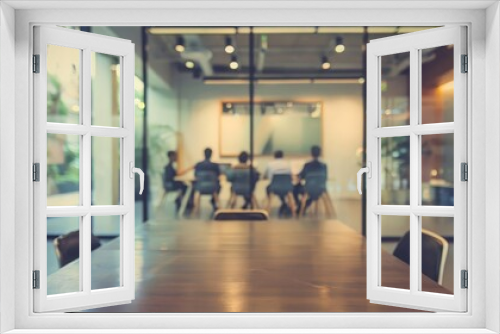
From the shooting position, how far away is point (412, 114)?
7.97 ft

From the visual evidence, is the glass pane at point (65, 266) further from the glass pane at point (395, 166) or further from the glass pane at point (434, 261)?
the glass pane at point (395, 166)

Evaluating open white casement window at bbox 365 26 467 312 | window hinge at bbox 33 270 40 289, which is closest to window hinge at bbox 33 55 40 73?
window hinge at bbox 33 270 40 289

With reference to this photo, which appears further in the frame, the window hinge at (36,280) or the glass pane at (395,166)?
the glass pane at (395,166)

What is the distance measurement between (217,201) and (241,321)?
5497 millimetres

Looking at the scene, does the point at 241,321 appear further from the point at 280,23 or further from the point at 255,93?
the point at 255,93

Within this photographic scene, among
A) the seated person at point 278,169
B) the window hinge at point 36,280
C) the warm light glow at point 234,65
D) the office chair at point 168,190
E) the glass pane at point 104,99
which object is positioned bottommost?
the window hinge at point 36,280

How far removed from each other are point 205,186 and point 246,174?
766 mm

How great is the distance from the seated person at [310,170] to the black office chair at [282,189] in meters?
0.09

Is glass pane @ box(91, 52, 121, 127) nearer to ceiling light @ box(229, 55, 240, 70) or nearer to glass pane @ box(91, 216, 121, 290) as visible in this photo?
ceiling light @ box(229, 55, 240, 70)

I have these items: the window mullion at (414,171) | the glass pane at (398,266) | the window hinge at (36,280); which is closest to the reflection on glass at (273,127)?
the glass pane at (398,266)

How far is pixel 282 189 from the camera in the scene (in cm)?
764

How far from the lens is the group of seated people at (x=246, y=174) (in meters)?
7.62

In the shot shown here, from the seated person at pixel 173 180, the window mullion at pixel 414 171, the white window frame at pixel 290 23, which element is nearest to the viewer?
the white window frame at pixel 290 23

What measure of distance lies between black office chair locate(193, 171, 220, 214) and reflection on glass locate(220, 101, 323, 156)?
480mm
